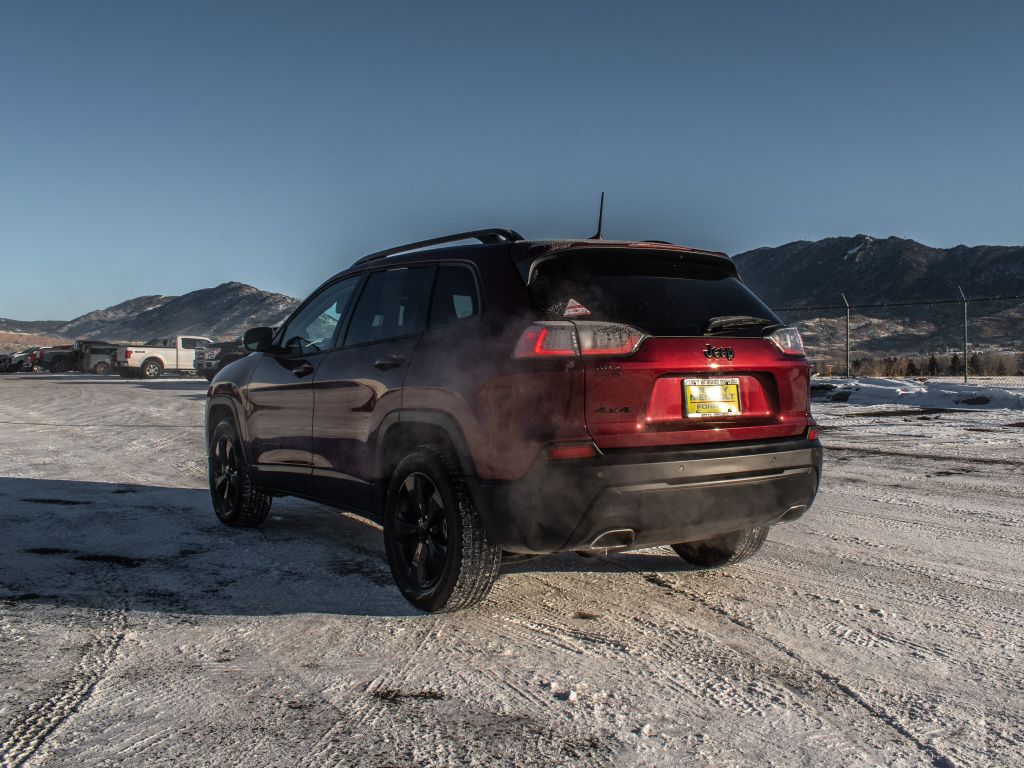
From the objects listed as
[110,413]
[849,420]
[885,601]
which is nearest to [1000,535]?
[885,601]

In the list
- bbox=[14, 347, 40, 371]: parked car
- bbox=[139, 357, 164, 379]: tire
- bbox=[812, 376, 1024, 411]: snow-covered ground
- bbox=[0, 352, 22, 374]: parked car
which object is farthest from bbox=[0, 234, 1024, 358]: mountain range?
bbox=[0, 352, 22, 374]: parked car

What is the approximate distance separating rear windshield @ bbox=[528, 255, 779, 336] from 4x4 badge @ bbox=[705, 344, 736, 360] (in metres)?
0.09

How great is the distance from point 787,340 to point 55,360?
50918 millimetres

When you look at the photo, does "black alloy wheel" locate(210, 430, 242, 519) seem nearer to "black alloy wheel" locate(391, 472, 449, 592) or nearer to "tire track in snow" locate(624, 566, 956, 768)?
"black alloy wheel" locate(391, 472, 449, 592)

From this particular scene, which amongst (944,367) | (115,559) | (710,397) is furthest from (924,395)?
(115,559)

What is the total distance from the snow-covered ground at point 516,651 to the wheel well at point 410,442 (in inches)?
26.1

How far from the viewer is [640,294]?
3828mm

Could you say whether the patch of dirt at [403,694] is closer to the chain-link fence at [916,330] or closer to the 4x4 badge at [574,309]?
the 4x4 badge at [574,309]

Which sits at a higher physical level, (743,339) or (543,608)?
(743,339)

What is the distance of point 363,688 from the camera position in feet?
9.86

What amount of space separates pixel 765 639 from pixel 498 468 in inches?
51.6

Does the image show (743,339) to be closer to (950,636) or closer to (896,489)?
(950,636)

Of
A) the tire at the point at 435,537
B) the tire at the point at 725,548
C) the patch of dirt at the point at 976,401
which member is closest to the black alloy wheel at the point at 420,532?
the tire at the point at 435,537

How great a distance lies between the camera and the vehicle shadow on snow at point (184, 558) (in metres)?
4.11
